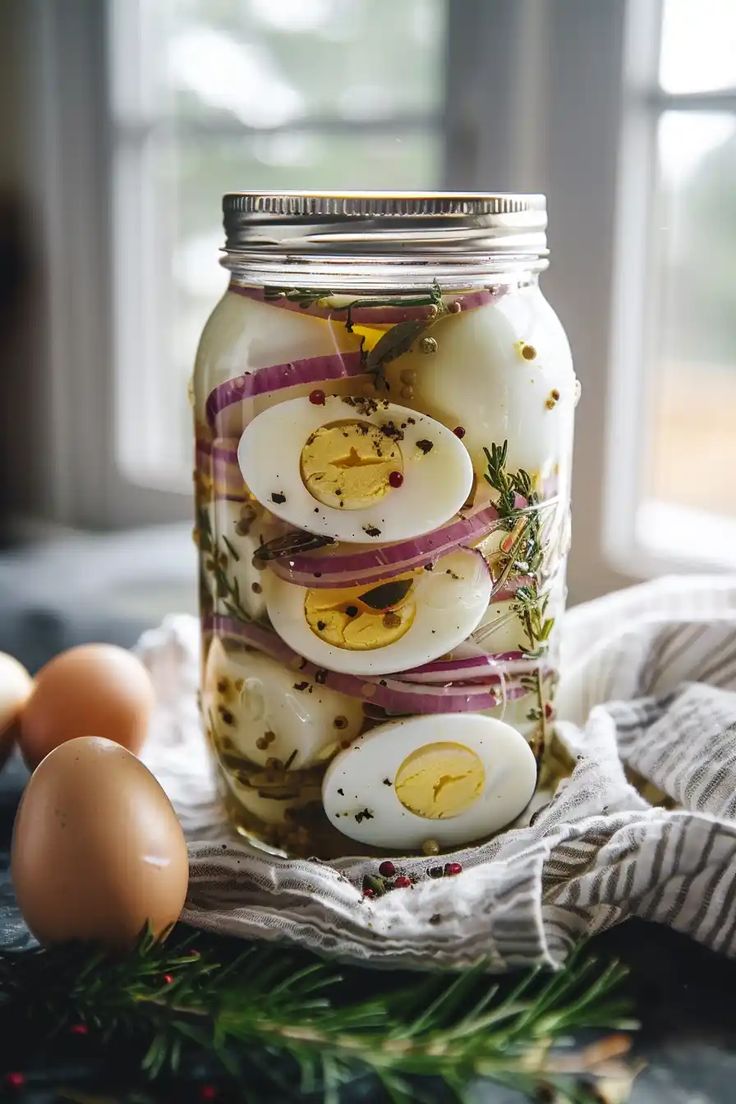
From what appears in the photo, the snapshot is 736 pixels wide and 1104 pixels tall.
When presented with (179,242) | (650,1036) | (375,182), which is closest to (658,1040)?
(650,1036)

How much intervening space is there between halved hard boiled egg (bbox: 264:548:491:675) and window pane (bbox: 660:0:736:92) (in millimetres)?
520

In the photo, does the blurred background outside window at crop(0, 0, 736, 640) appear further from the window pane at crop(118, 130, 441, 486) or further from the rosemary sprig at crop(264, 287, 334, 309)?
the rosemary sprig at crop(264, 287, 334, 309)

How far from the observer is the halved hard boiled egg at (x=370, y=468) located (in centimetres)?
54

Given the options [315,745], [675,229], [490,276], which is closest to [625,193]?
[675,229]

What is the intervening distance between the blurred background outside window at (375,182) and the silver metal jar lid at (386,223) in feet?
1.37

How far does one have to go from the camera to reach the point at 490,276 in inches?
22.4

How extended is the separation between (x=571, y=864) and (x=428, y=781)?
0.22 ft

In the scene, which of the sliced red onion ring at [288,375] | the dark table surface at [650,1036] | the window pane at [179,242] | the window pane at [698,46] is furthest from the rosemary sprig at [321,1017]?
the window pane at [179,242]

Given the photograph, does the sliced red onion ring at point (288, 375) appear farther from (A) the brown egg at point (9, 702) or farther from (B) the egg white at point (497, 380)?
(A) the brown egg at point (9, 702)

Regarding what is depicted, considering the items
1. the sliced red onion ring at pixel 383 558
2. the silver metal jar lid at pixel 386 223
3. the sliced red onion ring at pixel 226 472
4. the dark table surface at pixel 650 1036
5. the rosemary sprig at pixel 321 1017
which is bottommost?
the dark table surface at pixel 650 1036

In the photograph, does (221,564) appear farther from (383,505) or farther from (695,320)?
(695,320)

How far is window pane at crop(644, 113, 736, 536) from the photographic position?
0.93 metres

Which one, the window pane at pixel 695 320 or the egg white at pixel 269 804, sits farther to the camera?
the window pane at pixel 695 320

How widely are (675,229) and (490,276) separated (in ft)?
1.44
